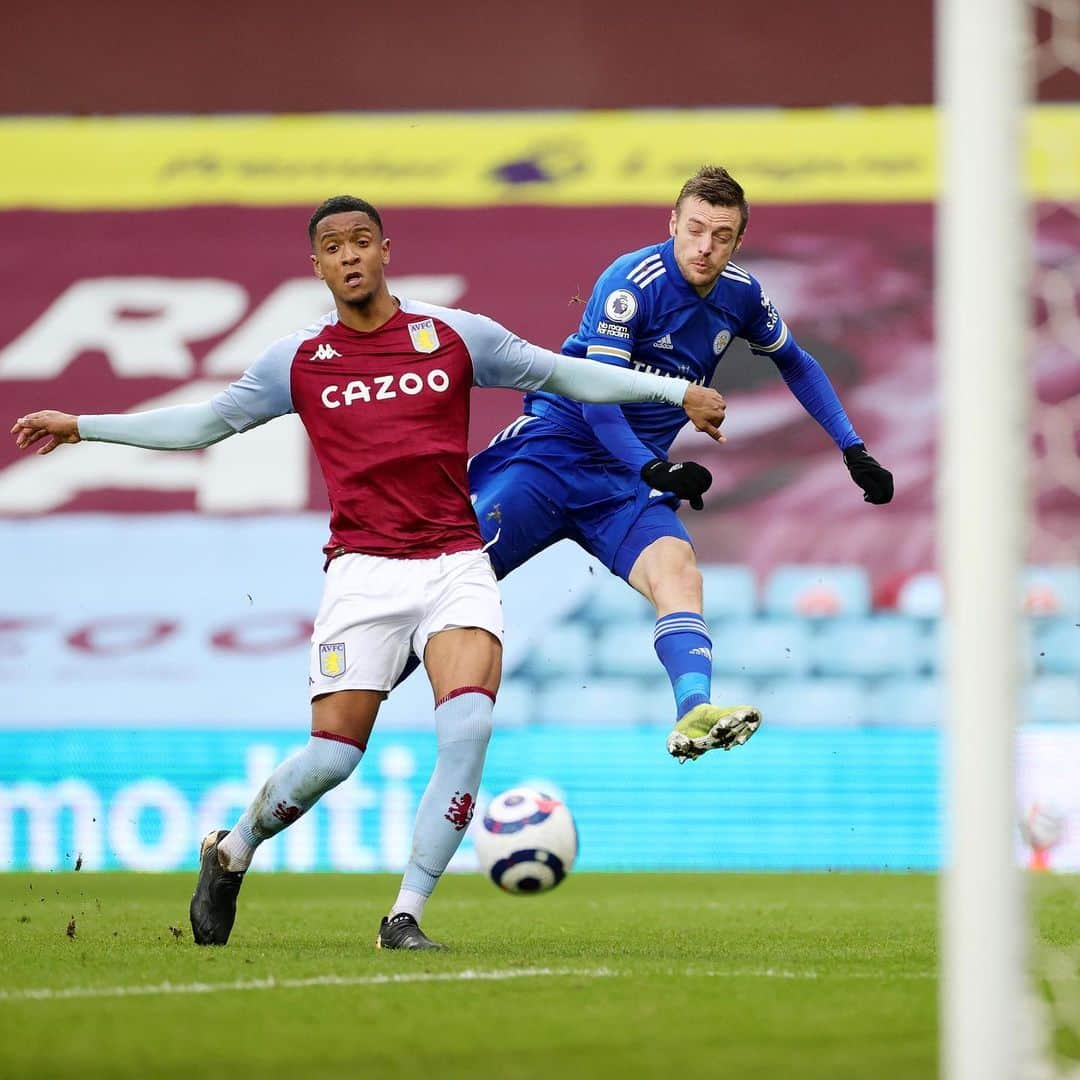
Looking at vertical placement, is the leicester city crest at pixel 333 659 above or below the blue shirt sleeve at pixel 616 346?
below

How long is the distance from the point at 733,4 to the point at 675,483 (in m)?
8.11

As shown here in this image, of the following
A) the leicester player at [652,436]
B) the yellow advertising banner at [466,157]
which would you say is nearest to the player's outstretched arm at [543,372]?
the leicester player at [652,436]

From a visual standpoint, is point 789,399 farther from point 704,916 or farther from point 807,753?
point 704,916

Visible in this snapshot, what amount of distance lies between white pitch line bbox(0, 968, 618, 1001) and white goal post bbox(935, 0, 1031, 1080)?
6.05 feet

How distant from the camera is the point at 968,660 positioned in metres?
2.63

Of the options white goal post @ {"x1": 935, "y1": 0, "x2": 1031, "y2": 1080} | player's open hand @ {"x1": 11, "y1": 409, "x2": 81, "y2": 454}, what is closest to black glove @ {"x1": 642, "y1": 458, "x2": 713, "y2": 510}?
player's open hand @ {"x1": 11, "y1": 409, "x2": 81, "y2": 454}

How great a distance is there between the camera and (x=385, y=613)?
514cm

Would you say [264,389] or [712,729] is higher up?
[264,389]

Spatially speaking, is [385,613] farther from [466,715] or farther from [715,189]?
[715,189]

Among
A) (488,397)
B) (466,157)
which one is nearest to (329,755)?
(488,397)

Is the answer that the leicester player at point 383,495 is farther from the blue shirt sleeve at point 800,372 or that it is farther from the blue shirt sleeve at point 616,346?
the blue shirt sleeve at point 800,372

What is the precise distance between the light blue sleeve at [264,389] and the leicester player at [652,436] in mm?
926

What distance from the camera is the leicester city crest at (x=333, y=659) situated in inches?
203

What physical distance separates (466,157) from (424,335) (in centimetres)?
755
